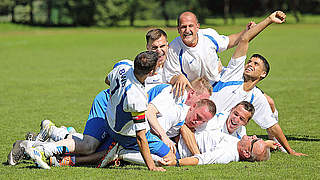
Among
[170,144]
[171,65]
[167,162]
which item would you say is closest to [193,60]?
[171,65]

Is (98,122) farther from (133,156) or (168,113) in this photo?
(168,113)

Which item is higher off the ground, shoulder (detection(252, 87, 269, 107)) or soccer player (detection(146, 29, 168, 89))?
soccer player (detection(146, 29, 168, 89))

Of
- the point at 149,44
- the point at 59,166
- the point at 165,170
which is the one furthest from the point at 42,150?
the point at 149,44

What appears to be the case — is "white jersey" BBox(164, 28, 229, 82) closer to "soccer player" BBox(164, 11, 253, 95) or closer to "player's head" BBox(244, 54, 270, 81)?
"soccer player" BBox(164, 11, 253, 95)

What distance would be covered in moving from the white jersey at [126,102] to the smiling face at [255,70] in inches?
103

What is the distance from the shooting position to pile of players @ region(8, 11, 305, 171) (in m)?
7.20

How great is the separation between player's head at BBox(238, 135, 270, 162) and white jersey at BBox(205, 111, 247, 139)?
0.60m

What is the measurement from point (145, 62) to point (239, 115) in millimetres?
2511

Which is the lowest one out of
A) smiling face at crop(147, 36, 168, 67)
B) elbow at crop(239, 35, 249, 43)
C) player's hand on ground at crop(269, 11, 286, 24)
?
smiling face at crop(147, 36, 168, 67)

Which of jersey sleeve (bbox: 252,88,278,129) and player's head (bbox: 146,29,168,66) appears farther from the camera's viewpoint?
jersey sleeve (bbox: 252,88,278,129)

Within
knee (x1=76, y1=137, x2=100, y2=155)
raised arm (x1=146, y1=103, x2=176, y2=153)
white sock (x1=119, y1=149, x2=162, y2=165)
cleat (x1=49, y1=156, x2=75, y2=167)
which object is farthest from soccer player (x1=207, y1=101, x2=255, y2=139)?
cleat (x1=49, y1=156, x2=75, y2=167)

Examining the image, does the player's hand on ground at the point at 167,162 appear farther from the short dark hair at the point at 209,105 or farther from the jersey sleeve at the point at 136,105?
the short dark hair at the point at 209,105

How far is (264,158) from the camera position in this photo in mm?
8109

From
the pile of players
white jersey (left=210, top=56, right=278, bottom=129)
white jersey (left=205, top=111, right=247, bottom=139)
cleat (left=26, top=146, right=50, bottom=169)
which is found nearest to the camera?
the pile of players
